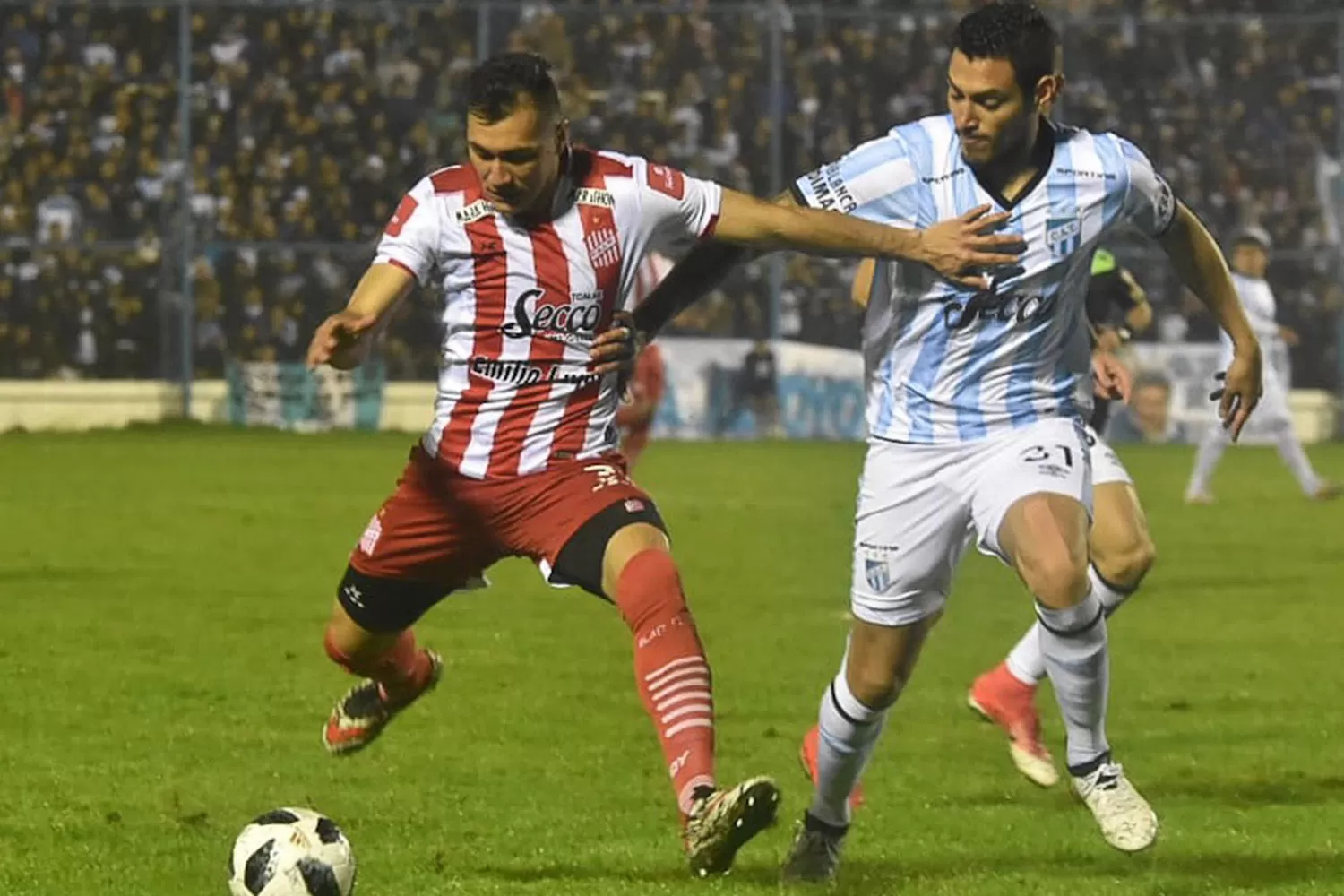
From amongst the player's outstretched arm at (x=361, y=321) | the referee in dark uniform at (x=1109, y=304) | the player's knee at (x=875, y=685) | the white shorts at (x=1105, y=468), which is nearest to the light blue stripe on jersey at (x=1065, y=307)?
the player's knee at (x=875, y=685)

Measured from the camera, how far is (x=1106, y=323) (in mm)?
10406

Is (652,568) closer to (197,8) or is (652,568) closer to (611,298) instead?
(611,298)

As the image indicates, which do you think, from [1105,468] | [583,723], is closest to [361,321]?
[1105,468]

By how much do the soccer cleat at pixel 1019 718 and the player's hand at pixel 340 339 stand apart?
9.69ft

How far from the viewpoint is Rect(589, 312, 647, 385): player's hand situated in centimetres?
704

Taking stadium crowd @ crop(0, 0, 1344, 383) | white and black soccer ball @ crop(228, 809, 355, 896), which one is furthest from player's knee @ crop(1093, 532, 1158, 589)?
stadium crowd @ crop(0, 0, 1344, 383)

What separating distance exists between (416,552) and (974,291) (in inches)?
70.1

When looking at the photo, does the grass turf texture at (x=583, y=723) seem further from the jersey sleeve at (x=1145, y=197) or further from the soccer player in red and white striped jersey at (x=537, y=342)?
the jersey sleeve at (x=1145, y=197)

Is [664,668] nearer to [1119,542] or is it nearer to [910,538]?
[910,538]

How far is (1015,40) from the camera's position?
6.44 m

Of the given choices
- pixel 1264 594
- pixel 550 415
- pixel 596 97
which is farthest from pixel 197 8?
pixel 550 415

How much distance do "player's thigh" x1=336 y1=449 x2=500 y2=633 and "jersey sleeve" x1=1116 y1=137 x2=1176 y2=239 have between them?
196 cm

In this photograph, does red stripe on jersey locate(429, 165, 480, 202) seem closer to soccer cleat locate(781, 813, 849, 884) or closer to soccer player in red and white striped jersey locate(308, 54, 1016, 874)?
soccer player in red and white striped jersey locate(308, 54, 1016, 874)

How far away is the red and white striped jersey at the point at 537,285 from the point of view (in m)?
6.98
